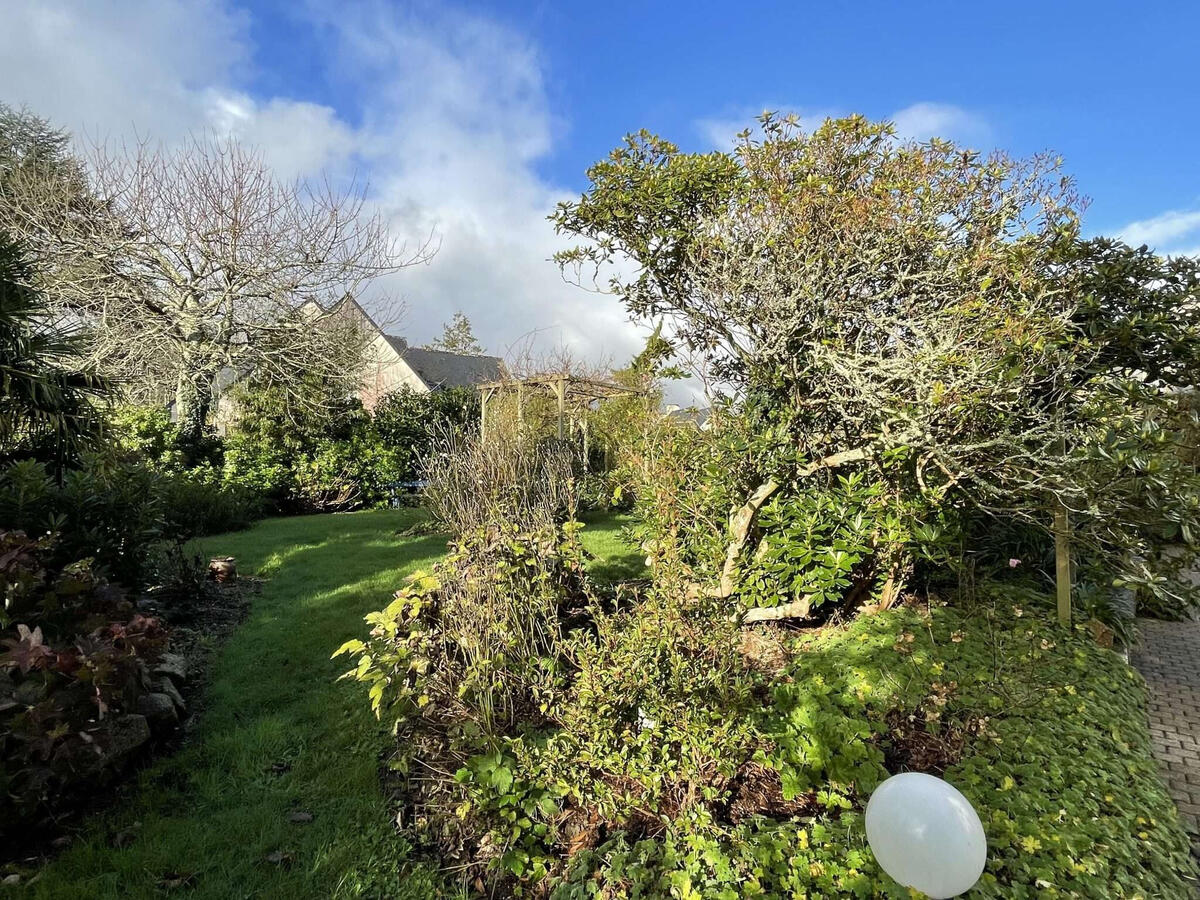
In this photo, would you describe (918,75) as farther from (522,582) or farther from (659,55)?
(522,582)

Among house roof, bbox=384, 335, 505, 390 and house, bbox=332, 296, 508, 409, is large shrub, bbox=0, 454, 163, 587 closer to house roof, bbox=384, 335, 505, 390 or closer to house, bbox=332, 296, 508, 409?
house, bbox=332, 296, 508, 409

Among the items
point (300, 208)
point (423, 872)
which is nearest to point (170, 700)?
point (423, 872)

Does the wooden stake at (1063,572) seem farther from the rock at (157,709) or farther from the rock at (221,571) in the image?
the rock at (221,571)

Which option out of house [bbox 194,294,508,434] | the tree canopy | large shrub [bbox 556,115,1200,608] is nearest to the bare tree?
house [bbox 194,294,508,434]

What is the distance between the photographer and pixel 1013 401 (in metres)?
3.32

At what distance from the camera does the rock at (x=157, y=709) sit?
3115 mm

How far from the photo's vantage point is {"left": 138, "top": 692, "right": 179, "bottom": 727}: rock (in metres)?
3.12

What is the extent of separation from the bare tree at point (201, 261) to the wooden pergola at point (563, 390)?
3705 mm

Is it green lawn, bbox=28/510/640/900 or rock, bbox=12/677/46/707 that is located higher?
rock, bbox=12/677/46/707

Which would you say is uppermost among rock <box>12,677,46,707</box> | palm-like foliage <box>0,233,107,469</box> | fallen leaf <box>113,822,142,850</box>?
palm-like foliage <box>0,233,107,469</box>

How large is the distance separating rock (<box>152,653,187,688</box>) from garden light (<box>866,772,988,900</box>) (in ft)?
13.9

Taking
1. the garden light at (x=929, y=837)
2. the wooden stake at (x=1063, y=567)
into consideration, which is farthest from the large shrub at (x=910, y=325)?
the garden light at (x=929, y=837)

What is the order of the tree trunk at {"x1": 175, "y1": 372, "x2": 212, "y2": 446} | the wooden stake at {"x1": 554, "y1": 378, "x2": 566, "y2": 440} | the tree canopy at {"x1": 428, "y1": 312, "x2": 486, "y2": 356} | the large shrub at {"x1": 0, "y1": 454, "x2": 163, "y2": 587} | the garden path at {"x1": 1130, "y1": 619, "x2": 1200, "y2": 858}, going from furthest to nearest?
1. the tree canopy at {"x1": 428, "y1": 312, "x2": 486, "y2": 356}
2. the tree trunk at {"x1": 175, "y1": 372, "x2": 212, "y2": 446}
3. the wooden stake at {"x1": 554, "y1": 378, "x2": 566, "y2": 440}
4. the large shrub at {"x1": 0, "y1": 454, "x2": 163, "y2": 587}
5. the garden path at {"x1": 1130, "y1": 619, "x2": 1200, "y2": 858}

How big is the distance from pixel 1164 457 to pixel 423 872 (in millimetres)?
4515
